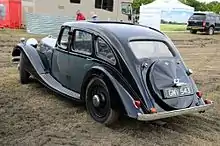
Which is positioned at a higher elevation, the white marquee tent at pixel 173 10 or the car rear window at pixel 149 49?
the white marquee tent at pixel 173 10

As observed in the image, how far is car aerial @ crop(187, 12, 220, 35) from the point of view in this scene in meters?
31.0

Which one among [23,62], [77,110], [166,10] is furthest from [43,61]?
[166,10]

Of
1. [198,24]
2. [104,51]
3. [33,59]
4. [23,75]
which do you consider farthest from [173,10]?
[104,51]

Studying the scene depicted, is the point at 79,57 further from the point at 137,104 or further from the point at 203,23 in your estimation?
the point at 203,23

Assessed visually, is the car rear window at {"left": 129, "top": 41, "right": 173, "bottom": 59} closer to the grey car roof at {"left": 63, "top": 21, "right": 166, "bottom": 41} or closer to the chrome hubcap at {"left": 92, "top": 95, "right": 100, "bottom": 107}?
the grey car roof at {"left": 63, "top": 21, "right": 166, "bottom": 41}

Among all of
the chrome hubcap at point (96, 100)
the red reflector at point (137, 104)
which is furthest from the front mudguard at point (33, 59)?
the red reflector at point (137, 104)

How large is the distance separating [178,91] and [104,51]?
135 centimetres

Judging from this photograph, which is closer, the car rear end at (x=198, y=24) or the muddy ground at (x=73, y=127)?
the muddy ground at (x=73, y=127)

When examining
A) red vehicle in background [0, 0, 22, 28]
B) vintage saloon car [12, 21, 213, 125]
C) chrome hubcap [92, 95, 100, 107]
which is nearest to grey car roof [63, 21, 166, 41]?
vintage saloon car [12, 21, 213, 125]

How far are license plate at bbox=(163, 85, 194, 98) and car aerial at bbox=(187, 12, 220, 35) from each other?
26127mm

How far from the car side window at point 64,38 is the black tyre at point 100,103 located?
1.33 meters

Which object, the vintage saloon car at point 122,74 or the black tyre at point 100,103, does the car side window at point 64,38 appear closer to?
the vintage saloon car at point 122,74

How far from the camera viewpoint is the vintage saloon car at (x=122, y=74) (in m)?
5.44

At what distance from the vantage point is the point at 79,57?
6.46m
